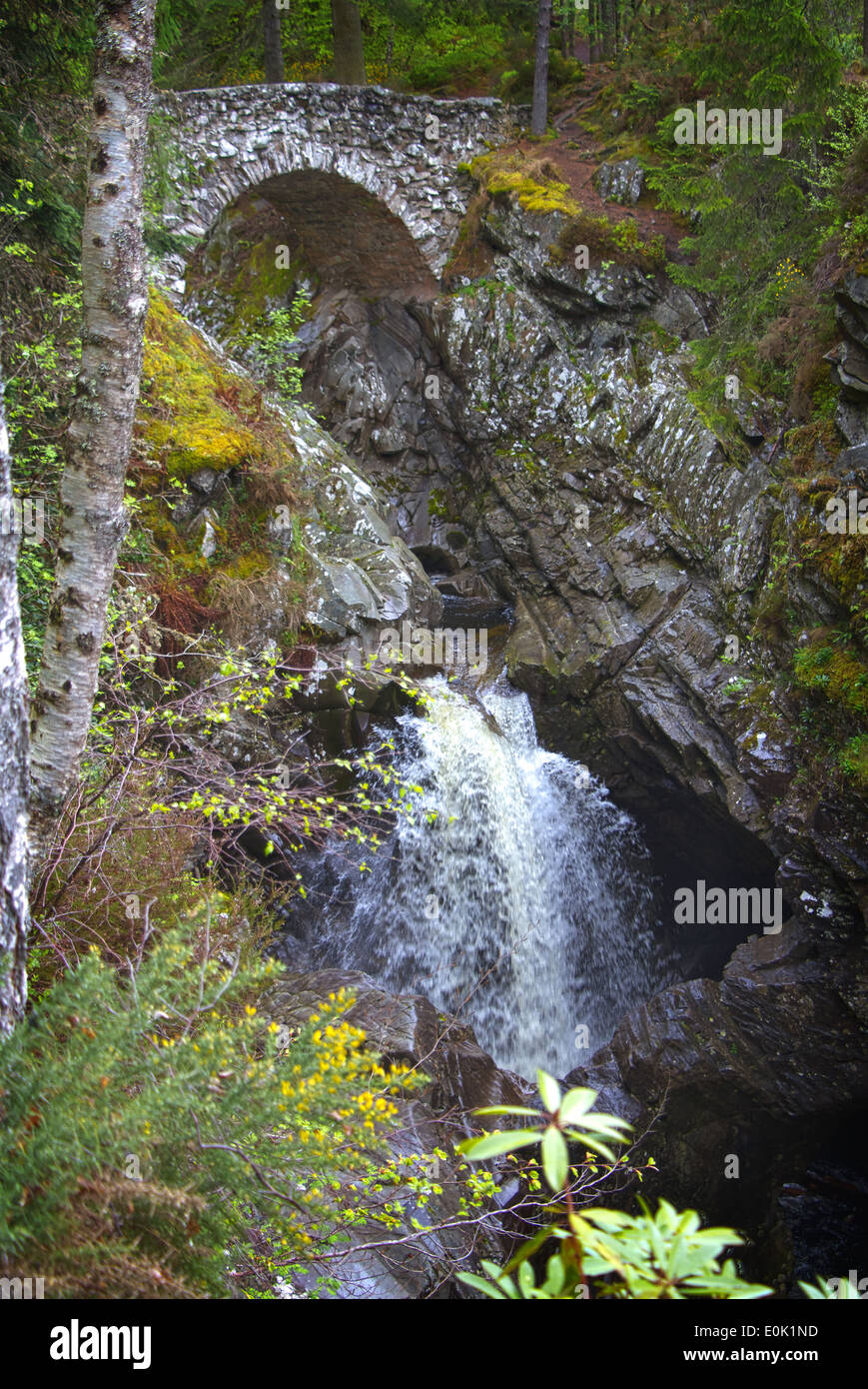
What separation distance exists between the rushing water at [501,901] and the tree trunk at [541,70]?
11.2 meters

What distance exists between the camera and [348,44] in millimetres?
14359

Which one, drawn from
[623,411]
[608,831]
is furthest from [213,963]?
[623,411]

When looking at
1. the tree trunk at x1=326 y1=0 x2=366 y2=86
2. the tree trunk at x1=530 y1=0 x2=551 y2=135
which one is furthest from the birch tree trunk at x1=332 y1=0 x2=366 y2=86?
the tree trunk at x1=530 y1=0 x2=551 y2=135

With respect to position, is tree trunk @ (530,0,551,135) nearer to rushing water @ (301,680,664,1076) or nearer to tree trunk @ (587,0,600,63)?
tree trunk @ (587,0,600,63)

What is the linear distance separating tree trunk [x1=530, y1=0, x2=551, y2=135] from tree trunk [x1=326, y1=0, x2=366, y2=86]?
3337mm

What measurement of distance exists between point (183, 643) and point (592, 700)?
553 cm

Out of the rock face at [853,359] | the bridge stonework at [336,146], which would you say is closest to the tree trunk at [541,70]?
the bridge stonework at [336,146]

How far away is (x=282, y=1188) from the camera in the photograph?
253 cm

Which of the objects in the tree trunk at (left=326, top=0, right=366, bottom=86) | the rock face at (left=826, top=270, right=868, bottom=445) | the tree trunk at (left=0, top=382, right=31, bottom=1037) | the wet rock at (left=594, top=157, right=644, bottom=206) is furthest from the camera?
the tree trunk at (left=326, top=0, right=366, bottom=86)

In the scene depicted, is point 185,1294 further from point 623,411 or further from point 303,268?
point 303,268

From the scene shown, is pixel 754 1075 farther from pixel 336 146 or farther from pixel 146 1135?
pixel 336 146

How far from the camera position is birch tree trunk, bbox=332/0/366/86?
14125mm

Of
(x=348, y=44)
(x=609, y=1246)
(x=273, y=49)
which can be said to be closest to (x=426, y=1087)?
(x=609, y=1246)

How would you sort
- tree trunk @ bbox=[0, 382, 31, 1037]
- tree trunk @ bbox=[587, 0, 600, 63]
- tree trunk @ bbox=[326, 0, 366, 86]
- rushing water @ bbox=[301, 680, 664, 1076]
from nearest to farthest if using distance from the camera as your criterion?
tree trunk @ bbox=[0, 382, 31, 1037]
rushing water @ bbox=[301, 680, 664, 1076]
tree trunk @ bbox=[326, 0, 366, 86]
tree trunk @ bbox=[587, 0, 600, 63]
